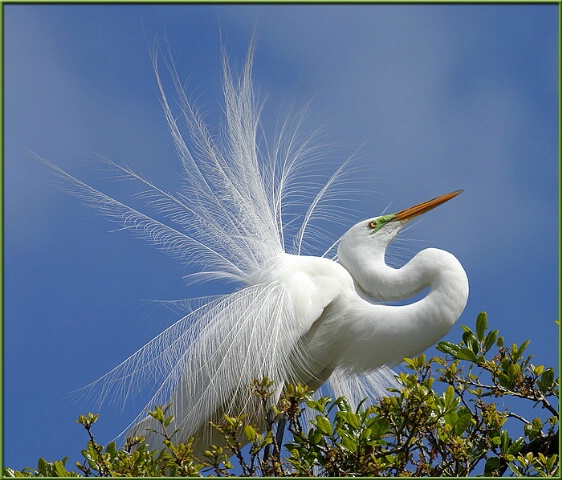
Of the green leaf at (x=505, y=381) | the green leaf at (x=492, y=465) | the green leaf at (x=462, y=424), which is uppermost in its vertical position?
the green leaf at (x=505, y=381)

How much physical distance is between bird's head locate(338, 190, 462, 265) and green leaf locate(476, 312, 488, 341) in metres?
1.19

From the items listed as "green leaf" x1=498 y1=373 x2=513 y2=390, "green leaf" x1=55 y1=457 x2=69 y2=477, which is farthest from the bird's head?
"green leaf" x1=55 y1=457 x2=69 y2=477

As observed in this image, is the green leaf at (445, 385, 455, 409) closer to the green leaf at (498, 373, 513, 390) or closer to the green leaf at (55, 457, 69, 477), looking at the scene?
Result: the green leaf at (498, 373, 513, 390)

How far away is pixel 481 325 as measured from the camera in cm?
336

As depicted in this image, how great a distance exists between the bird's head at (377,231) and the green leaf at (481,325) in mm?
1193

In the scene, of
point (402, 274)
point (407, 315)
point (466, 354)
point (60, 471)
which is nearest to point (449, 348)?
point (466, 354)

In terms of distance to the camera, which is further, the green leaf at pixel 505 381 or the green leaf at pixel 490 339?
the green leaf at pixel 490 339

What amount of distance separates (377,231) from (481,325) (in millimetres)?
1287

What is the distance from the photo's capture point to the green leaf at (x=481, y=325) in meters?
3.36

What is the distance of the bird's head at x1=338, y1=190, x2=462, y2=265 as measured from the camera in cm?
453

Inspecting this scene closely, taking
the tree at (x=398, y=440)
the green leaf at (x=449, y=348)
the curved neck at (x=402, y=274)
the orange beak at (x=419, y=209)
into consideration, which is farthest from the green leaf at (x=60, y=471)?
the orange beak at (x=419, y=209)

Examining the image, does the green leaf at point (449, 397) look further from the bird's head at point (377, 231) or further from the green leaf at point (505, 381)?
the bird's head at point (377, 231)

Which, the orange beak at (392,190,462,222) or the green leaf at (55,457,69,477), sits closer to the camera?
the green leaf at (55,457,69,477)

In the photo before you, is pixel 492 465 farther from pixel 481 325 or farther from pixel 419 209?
pixel 419 209
